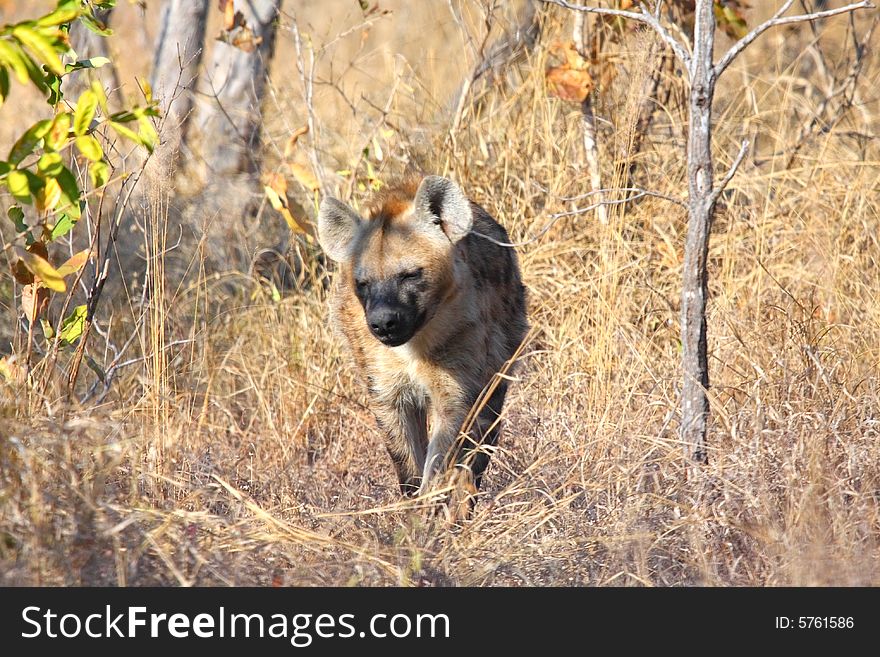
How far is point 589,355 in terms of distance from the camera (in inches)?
204

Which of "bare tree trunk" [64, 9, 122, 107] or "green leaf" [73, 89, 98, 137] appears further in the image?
"bare tree trunk" [64, 9, 122, 107]

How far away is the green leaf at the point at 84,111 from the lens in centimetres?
315

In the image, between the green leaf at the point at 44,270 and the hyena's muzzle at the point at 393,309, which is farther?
the hyena's muzzle at the point at 393,309

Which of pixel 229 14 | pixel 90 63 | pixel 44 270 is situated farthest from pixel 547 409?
pixel 229 14

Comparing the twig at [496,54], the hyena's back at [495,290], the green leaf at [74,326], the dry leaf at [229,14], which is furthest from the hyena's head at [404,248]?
the dry leaf at [229,14]

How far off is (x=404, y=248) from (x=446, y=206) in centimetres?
23

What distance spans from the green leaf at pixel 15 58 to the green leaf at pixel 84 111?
0.32m

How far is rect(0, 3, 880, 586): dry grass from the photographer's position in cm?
351

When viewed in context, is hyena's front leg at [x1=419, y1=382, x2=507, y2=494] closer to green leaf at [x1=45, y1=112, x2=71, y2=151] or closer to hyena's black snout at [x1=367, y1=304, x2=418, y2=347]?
hyena's black snout at [x1=367, y1=304, x2=418, y2=347]

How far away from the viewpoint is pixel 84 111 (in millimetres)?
3191

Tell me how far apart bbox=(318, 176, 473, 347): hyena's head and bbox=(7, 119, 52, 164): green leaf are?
4.87 ft

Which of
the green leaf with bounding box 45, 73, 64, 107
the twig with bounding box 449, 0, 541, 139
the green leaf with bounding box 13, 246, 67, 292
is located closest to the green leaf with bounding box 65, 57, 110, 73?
the green leaf with bounding box 45, 73, 64, 107

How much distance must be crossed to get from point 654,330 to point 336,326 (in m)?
1.76

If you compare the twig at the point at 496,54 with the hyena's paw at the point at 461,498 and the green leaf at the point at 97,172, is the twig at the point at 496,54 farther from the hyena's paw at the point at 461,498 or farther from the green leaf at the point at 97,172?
the green leaf at the point at 97,172
